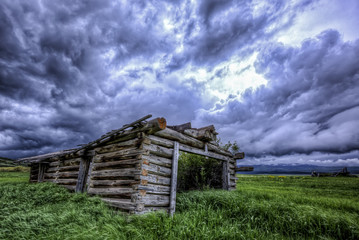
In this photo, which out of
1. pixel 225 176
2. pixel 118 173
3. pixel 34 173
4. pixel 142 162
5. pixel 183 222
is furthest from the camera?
pixel 34 173

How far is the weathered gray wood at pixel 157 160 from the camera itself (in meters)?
6.02

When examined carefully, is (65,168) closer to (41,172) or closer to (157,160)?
(41,172)

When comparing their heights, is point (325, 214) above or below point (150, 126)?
below

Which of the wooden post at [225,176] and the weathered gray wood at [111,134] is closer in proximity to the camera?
the weathered gray wood at [111,134]

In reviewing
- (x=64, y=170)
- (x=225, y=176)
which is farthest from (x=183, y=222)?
(x=64, y=170)

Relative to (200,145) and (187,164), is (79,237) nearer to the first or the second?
(200,145)

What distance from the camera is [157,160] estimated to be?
21.0 ft

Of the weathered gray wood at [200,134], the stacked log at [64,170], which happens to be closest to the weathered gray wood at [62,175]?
the stacked log at [64,170]

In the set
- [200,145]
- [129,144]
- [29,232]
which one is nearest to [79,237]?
[29,232]

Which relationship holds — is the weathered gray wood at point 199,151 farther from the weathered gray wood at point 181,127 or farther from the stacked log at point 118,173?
the stacked log at point 118,173

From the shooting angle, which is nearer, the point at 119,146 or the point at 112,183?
the point at 112,183

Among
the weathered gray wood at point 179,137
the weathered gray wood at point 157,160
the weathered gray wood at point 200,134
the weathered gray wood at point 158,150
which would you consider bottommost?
the weathered gray wood at point 157,160

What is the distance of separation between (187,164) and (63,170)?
317 inches

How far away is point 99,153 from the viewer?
8.22 meters
